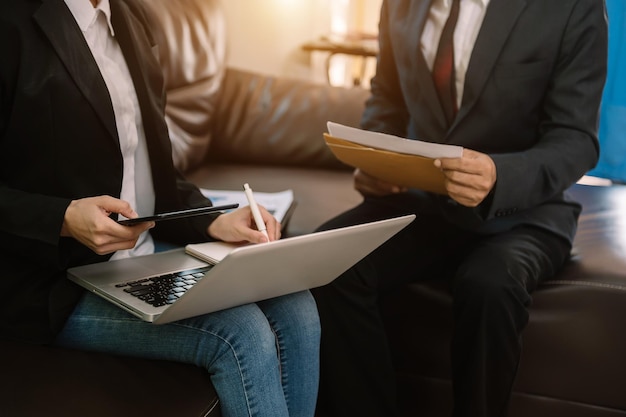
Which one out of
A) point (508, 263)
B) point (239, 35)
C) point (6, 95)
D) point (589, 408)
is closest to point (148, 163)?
point (6, 95)

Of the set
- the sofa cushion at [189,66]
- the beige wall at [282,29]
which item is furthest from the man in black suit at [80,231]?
the beige wall at [282,29]

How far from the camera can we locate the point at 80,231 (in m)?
0.91

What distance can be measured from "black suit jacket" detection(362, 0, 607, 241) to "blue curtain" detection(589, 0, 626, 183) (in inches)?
36.4

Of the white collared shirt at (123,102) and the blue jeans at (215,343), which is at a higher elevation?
the white collared shirt at (123,102)

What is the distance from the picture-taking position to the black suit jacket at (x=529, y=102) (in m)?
1.32

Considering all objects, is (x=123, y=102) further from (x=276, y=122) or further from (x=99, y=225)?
(x=276, y=122)

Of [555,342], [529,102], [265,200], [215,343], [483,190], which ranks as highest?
[529,102]

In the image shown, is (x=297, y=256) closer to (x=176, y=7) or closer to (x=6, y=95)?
(x=6, y=95)

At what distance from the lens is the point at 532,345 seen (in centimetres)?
139

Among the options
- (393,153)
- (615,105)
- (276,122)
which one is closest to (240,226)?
(393,153)

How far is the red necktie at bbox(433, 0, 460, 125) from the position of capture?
4.62 ft

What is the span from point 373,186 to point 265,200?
36 cm

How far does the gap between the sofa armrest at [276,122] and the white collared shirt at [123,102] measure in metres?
1.03

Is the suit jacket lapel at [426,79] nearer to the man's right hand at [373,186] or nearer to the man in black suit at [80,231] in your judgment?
the man's right hand at [373,186]
